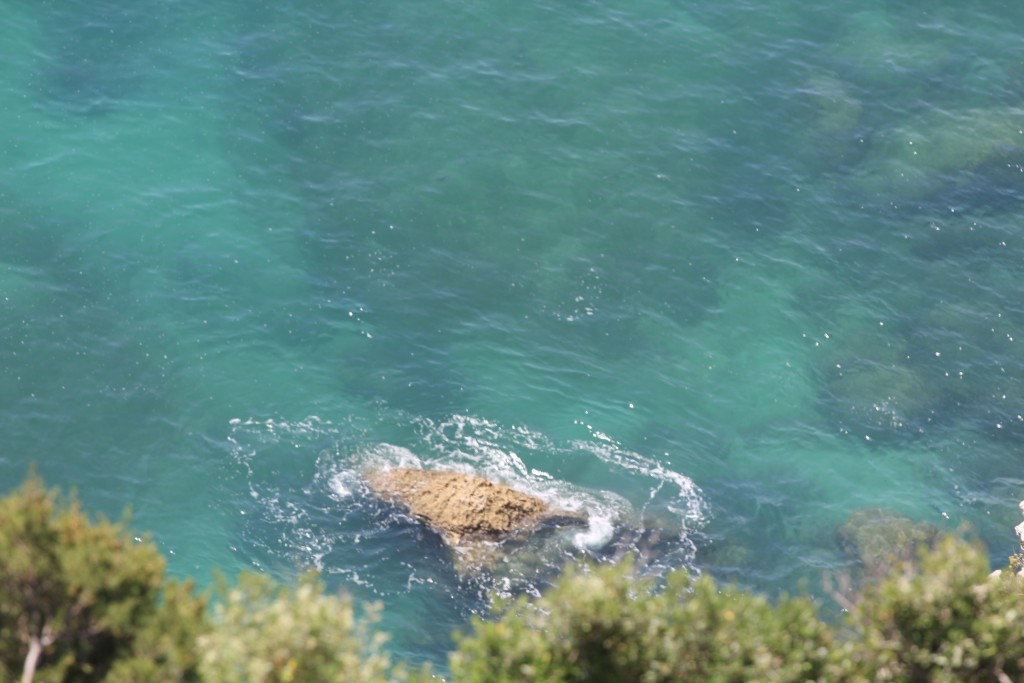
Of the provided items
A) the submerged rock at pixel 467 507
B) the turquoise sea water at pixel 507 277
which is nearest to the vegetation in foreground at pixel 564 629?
the turquoise sea water at pixel 507 277

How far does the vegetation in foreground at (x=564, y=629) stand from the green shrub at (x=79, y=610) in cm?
3

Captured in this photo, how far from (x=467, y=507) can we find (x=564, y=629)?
1421 centimetres

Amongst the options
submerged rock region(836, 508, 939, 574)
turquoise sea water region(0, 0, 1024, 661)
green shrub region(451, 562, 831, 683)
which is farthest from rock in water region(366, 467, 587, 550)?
green shrub region(451, 562, 831, 683)

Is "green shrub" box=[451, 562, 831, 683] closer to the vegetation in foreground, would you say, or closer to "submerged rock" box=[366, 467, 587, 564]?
the vegetation in foreground

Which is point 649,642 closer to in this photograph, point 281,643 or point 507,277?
point 281,643

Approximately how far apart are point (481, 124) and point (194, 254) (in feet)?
48.7

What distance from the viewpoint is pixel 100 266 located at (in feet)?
149

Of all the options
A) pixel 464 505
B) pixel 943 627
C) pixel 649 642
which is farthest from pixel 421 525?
pixel 943 627

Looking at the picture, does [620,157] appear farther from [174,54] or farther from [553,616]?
[553,616]

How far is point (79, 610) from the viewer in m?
24.2

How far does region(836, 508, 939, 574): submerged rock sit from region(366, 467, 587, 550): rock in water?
9390mm

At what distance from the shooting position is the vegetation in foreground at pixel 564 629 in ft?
78.3

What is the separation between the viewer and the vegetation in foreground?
23.9 metres

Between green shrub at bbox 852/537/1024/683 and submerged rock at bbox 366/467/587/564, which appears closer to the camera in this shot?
green shrub at bbox 852/537/1024/683
